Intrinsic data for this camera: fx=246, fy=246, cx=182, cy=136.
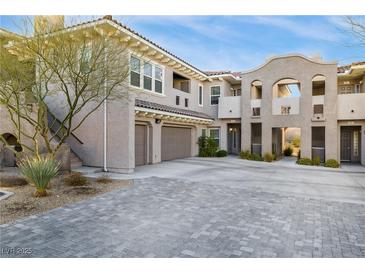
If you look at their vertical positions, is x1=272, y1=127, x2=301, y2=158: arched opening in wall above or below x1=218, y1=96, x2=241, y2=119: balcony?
below

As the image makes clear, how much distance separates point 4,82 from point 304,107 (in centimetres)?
1777

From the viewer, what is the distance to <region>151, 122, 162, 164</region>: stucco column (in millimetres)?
15717

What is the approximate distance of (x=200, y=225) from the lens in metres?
5.57

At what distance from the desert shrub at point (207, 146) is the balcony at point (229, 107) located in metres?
2.32

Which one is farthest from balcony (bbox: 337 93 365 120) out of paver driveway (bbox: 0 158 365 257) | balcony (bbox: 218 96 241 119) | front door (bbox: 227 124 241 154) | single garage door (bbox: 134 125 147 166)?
single garage door (bbox: 134 125 147 166)

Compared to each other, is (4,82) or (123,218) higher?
(4,82)

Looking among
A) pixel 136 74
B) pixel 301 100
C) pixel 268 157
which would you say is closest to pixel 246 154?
pixel 268 157

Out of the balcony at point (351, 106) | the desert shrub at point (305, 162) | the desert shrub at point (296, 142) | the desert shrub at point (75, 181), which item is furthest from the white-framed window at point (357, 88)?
the desert shrub at point (75, 181)

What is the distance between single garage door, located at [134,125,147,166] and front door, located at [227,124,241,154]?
1127cm

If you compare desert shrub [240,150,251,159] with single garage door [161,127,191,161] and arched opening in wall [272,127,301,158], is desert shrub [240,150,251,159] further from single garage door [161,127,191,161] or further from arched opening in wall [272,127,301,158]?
single garage door [161,127,191,161]

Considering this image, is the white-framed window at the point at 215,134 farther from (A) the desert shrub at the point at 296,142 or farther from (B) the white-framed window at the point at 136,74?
(A) the desert shrub at the point at 296,142

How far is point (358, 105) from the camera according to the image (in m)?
16.6
